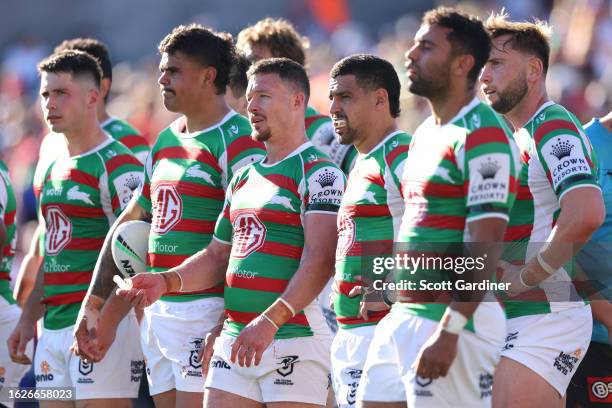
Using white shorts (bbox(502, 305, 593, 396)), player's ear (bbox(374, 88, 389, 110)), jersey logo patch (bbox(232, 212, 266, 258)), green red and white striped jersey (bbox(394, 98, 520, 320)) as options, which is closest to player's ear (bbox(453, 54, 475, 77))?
green red and white striped jersey (bbox(394, 98, 520, 320))

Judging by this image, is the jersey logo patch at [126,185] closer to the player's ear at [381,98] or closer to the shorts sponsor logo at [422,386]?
the player's ear at [381,98]

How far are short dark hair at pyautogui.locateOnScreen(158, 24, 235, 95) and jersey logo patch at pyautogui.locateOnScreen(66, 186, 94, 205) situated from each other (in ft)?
3.80

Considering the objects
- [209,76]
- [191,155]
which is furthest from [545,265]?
[209,76]

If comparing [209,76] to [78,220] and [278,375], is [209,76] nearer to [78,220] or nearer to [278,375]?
[78,220]

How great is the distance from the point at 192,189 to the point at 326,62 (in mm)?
9121

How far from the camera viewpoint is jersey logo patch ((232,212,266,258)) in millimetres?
7008

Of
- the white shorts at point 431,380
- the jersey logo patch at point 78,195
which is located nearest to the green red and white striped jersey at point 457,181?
the white shorts at point 431,380

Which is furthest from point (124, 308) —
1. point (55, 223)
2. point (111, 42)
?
point (111, 42)

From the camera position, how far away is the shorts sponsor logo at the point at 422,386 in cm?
546

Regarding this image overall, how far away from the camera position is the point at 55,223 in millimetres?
8406

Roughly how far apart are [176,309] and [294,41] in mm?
2892

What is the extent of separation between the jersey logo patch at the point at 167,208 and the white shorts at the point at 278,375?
1006 mm

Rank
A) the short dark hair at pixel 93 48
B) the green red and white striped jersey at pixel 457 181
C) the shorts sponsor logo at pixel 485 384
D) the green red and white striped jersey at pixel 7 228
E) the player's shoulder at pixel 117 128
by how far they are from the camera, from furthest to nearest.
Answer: the short dark hair at pixel 93 48
the player's shoulder at pixel 117 128
the green red and white striped jersey at pixel 7 228
the shorts sponsor logo at pixel 485 384
the green red and white striped jersey at pixel 457 181

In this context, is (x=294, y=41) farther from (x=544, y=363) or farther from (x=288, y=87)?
(x=544, y=363)
